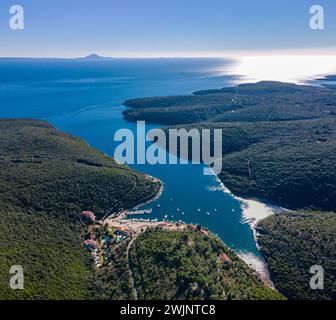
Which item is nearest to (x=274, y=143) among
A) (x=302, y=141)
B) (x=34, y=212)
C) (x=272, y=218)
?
(x=302, y=141)

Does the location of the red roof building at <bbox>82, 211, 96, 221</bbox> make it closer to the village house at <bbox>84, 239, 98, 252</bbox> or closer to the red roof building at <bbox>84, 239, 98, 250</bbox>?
the village house at <bbox>84, 239, 98, 252</bbox>

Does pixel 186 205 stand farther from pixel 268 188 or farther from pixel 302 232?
pixel 302 232

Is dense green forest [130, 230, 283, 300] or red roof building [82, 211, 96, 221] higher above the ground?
red roof building [82, 211, 96, 221]

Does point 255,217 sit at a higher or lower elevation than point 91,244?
higher

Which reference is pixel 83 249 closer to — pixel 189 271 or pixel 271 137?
pixel 189 271

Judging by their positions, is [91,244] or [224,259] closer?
[224,259]

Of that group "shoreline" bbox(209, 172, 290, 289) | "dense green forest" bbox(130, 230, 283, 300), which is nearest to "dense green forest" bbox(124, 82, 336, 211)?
"shoreline" bbox(209, 172, 290, 289)

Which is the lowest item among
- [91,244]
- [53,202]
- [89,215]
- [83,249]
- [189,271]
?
[83,249]

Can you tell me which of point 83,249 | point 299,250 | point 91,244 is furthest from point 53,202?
point 299,250
